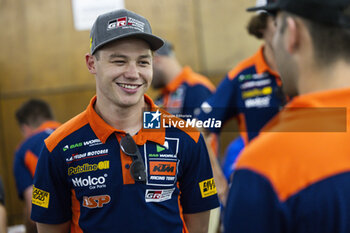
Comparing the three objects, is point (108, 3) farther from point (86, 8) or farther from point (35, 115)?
point (35, 115)

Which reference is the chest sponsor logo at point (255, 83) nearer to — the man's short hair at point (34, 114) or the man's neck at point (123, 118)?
the man's neck at point (123, 118)

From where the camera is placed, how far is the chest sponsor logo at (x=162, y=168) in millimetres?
1726

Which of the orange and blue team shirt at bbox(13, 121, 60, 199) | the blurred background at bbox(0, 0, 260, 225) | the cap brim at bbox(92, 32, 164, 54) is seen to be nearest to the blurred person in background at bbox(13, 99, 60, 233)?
the orange and blue team shirt at bbox(13, 121, 60, 199)

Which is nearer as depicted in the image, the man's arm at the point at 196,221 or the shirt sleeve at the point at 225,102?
the man's arm at the point at 196,221

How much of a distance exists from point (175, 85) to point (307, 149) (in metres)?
3.46

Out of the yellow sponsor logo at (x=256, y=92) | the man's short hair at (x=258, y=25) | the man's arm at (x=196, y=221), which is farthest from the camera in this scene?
the yellow sponsor logo at (x=256, y=92)

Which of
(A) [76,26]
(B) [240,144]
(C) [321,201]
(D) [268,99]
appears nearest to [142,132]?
(C) [321,201]

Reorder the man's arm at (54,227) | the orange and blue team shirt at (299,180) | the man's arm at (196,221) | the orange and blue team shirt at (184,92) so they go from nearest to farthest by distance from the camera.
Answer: the orange and blue team shirt at (299,180)
the man's arm at (54,227)
the man's arm at (196,221)
the orange and blue team shirt at (184,92)

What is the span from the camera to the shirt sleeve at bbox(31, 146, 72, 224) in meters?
1.74

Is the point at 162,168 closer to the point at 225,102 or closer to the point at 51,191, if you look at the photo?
the point at 51,191

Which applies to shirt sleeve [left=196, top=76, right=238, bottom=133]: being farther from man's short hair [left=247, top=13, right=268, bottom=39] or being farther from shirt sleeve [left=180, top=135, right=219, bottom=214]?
shirt sleeve [left=180, top=135, right=219, bottom=214]

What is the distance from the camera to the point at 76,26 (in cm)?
554

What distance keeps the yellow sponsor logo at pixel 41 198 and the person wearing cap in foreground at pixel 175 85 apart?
→ 231cm

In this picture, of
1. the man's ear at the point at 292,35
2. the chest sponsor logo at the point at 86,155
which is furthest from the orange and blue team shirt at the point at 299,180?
the chest sponsor logo at the point at 86,155
